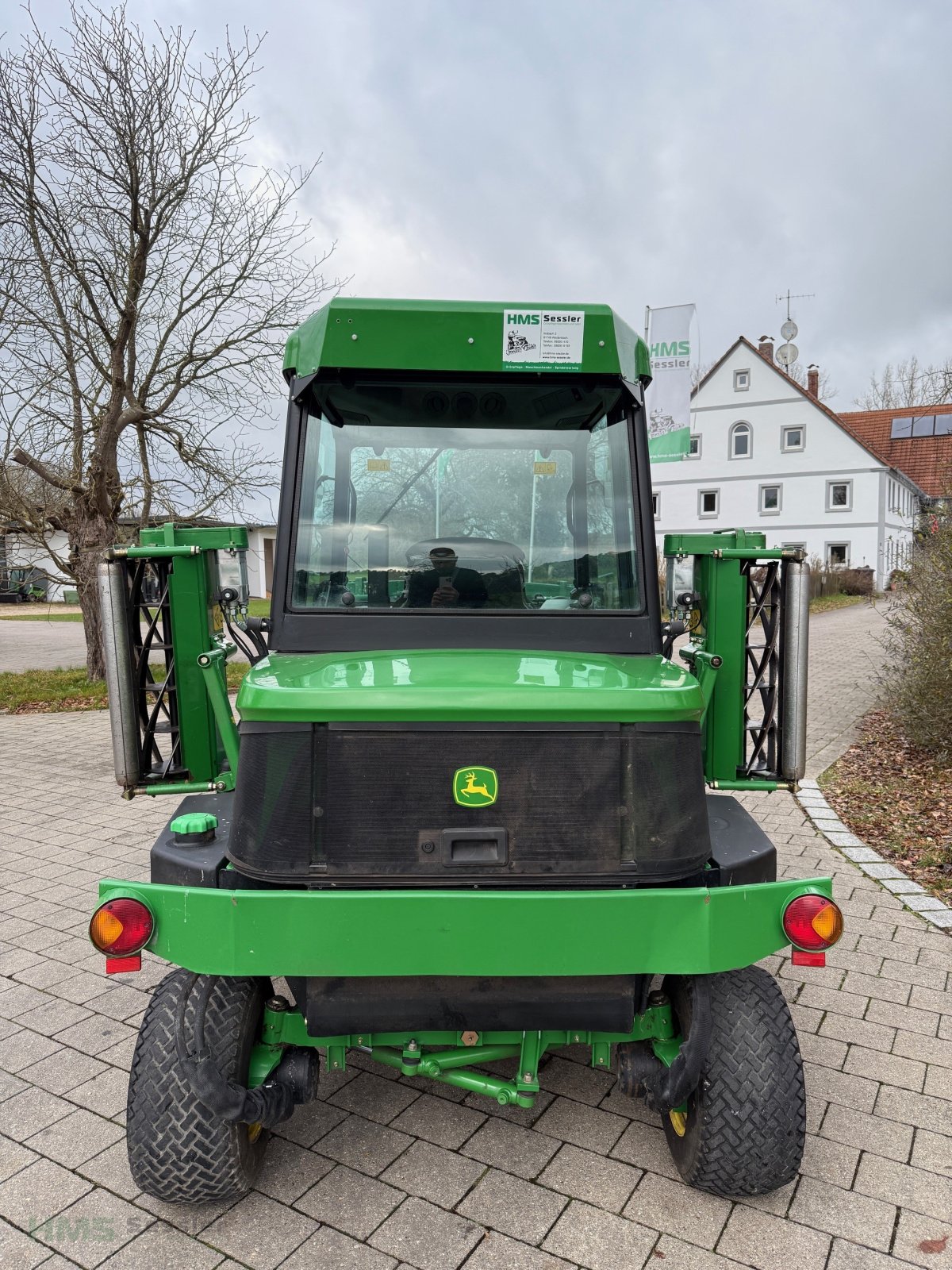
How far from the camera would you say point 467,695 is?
2.22 metres

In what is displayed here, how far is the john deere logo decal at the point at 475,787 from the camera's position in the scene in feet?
7.32

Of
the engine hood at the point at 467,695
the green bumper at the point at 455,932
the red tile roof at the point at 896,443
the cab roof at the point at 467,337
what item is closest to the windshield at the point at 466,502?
the cab roof at the point at 467,337

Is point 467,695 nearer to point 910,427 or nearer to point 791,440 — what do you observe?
point 791,440

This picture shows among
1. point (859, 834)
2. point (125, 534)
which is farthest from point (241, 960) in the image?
point (125, 534)

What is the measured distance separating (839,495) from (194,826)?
127 feet

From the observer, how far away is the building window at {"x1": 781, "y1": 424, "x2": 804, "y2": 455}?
37.6 m

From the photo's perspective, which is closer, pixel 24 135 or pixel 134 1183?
pixel 134 1183

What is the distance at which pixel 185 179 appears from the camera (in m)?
10.2

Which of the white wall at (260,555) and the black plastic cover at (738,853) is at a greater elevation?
the white wall at (260,555)

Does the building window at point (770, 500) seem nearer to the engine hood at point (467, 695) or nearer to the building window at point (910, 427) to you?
the building window at point (910, 427)

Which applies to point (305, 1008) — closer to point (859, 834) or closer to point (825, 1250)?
point (825, 1250)

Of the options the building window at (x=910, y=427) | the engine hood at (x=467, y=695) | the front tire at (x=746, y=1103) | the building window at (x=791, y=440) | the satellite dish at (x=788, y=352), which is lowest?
the front tire at (x=746, y=1103)

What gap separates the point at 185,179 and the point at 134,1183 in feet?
34.1

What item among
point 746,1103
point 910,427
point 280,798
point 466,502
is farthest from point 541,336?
point 910,427
